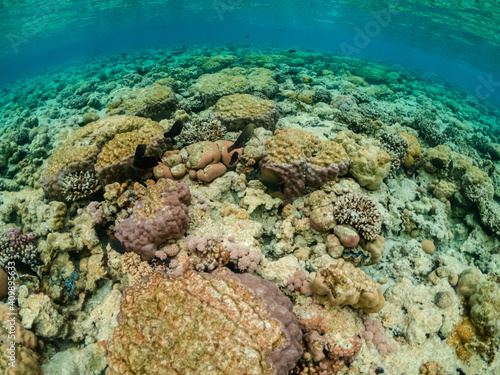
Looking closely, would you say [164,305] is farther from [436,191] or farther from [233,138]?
[436,191]

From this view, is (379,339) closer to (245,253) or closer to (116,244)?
(245,253)

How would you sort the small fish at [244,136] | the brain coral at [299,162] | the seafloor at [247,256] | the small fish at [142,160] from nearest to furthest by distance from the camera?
the seafloor at [247,256] → the small fish at [142,160] → the brain coral at [299,162] → the small fish at [244,136]

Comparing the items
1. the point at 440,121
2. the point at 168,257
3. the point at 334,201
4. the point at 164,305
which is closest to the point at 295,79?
the point at 440,121

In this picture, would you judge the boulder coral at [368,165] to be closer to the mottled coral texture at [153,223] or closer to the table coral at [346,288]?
the table coral at [346,288]

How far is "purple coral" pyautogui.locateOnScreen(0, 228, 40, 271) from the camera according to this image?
4.68 meters

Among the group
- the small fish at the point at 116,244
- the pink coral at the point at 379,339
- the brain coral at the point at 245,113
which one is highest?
the brain coral at the point at 245,113

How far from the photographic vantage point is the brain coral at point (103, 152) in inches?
214

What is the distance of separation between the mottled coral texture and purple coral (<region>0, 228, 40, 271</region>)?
1.98 m

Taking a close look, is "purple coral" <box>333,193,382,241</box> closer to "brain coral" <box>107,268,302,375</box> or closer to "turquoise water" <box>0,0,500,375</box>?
"turquoise water" <box>0,0,500,375</box>

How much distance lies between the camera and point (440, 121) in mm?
12688

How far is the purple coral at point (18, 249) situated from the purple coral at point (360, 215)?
6138 mm

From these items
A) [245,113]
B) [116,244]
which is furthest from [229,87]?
[116,244]

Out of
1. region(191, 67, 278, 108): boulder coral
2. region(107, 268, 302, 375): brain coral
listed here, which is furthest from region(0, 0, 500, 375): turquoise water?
region(191, 67, 278, 108): boulder coral

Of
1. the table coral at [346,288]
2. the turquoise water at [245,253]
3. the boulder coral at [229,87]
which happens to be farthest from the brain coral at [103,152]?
the table coral at [346,288]
